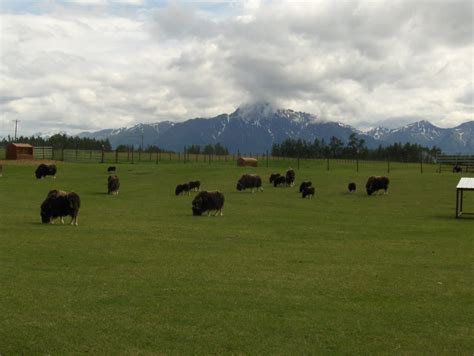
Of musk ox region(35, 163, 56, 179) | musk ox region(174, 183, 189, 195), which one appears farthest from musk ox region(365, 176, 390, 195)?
musk ox region(35, 163, 56, 179)

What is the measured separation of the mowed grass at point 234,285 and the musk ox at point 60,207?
93 cm

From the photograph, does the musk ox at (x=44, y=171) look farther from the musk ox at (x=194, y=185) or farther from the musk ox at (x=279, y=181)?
the musk ox at (x=279, y=181)

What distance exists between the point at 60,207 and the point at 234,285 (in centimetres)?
1463

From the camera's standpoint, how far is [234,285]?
13531mm

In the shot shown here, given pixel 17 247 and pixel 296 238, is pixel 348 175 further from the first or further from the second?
pixel 17 247

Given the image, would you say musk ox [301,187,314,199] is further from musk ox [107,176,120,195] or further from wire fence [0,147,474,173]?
wire fence [0,147,474,173]

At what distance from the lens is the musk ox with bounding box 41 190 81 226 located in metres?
25.6

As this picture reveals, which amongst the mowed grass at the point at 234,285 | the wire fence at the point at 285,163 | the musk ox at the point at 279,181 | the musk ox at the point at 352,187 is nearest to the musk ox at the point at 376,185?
the musk ox at the point at 352,187

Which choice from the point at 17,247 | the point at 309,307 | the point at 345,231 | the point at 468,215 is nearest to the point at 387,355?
the point at 309,307

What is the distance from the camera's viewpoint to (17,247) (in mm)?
18312

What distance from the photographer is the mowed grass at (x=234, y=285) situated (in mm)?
9664

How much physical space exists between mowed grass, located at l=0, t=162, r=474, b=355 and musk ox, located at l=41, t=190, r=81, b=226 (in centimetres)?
93

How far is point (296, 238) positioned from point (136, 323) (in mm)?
13425

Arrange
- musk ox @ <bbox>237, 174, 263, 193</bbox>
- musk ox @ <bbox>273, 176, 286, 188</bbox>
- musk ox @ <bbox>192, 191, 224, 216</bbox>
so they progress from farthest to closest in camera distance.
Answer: musk ox @ <bbox>273, 176, 286, 188</bbox> → musk ox @ <bbox>237, 174, 263, 193</bbox> → musk ox @ <bbox>192, 191, 224, 216</bbox>
